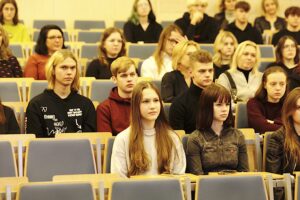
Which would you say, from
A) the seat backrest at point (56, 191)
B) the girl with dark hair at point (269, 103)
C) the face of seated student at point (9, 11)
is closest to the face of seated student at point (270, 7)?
the face of seated student at point (9, 11)

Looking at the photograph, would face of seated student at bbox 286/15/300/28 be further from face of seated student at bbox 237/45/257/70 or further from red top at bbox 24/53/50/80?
red top at bbox 24/53/50/80

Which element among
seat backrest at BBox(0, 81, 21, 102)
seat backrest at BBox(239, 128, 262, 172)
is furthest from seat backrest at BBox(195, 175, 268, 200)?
seat backrest at BBox(0, 81, 21, 102)

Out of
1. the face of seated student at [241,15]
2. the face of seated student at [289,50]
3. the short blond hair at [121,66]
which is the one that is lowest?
the short blond hair at [121,66]

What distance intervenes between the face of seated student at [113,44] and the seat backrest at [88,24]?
3.29m

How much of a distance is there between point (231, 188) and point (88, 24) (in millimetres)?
6324

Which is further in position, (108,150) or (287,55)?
(287,55)

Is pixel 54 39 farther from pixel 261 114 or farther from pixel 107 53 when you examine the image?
pixel 261 114

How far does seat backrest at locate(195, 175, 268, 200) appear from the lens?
425 cm

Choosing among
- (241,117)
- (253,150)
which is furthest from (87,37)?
(253,150)

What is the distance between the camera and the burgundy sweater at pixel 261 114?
234 inches

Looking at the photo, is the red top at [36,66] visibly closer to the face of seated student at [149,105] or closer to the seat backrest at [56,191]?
the face of seated student at [149,105]

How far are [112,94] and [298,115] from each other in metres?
1.26

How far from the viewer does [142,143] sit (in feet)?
16.1

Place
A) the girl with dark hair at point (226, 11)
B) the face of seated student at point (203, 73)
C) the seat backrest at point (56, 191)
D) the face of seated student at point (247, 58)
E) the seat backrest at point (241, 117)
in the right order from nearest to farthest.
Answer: the seat backrest at point (56, 191), the face of seated student at point (203, 73), the seat backrest at point (241, 117), the face of seated student at point (247, 58), the girl with dark hair at point (226, 11)
